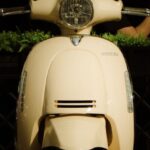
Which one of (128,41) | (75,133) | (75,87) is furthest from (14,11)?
(128,41)

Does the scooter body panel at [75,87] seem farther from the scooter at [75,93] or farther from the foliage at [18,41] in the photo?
the foliage at [18,41]

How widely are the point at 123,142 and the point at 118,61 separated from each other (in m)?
0.30

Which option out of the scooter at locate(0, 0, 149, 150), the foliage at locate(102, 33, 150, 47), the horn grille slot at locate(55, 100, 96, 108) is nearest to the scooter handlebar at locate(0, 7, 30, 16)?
the scooter at locate(0, 0, 149, 150)

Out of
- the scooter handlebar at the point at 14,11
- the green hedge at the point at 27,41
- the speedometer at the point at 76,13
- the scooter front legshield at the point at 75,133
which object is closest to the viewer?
the scooter front legshield at the point at 75,133

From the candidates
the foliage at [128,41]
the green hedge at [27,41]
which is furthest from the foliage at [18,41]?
the foliage at [128,41]

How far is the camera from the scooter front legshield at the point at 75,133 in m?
1.34

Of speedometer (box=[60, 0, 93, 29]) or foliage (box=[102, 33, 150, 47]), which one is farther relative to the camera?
foliage (box=[102, 33, 150, 47])

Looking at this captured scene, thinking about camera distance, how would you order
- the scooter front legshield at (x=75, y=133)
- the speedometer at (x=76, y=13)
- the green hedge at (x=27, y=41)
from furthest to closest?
the green hedge at (x=27, y=41), the speedometer at (x=76, y=13), the scooter front legshield at (x=75, y=133)

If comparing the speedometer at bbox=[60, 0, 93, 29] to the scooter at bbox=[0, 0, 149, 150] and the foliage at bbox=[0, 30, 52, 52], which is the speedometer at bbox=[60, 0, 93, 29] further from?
the foliage at bbox=[0, 30, 52, 52]

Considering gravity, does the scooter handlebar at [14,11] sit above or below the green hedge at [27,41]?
above

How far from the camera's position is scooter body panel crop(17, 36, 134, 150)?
1439 mm

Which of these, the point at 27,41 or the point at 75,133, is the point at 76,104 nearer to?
the point at 75,133

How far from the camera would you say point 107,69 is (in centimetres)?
152

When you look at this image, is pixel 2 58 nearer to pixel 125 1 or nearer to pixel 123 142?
pixel 123 142
